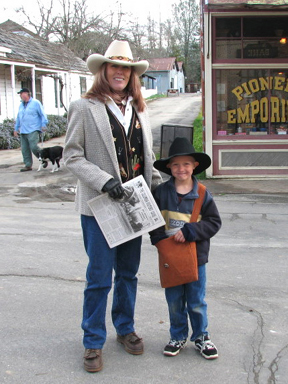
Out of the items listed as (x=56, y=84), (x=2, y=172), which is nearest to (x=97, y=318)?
(x=2, y=172)

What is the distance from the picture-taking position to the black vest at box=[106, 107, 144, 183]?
10.1 feet

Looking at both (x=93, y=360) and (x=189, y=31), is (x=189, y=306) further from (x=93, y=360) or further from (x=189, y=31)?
(x=189, y=31)

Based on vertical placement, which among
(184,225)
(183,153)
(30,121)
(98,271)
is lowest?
(98,271)

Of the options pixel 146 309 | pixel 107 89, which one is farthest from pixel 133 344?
pixel 107 89

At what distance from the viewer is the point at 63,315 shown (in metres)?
3.89

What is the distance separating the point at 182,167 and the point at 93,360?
135 cm

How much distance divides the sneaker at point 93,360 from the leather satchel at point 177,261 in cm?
61

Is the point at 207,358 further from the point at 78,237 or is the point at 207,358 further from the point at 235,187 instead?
the point at 235,187

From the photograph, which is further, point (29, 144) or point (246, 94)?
point (29, 144)

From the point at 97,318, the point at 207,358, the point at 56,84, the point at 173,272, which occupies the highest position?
the point at 56,84

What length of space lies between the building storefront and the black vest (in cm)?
753

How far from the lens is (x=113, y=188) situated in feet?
9.58

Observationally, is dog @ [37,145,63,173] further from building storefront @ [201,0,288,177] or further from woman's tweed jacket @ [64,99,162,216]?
woman's tweed jacket @ [64,99,162,216]

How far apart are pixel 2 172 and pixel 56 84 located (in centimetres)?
1415
